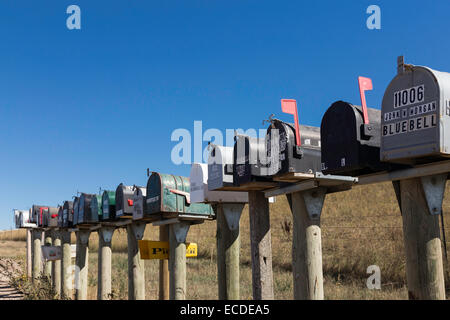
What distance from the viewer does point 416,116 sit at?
116 inches

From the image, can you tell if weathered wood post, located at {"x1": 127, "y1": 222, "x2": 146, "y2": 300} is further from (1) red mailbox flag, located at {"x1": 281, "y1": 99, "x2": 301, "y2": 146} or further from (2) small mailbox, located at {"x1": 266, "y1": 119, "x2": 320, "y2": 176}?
(1) red mailbox flag, located at {"x1": 281, "y1": 99, "x2": 301, "y2": 146}

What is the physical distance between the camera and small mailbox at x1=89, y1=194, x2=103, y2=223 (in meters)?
7.99

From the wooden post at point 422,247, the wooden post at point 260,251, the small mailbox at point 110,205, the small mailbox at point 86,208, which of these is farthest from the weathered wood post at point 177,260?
the wooden post at point 422,247

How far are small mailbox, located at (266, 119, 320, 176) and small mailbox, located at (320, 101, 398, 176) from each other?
0.64ft

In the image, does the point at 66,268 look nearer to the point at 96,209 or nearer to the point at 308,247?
the point at 96,209

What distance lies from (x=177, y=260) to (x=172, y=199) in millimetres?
700

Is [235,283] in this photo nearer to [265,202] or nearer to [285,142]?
[265,202]

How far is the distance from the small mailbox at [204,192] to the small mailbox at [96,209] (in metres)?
2.97

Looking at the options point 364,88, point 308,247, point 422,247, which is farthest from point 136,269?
point 422,247

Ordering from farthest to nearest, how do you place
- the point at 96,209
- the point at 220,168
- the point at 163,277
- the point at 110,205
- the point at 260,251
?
the point at 96,209
the point at 110,205
the point at 163,277
the point at 220,168
the point at 260,251

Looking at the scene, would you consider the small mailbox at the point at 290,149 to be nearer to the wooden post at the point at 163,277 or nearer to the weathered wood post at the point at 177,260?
the weathered wood post at the point at 177,260
